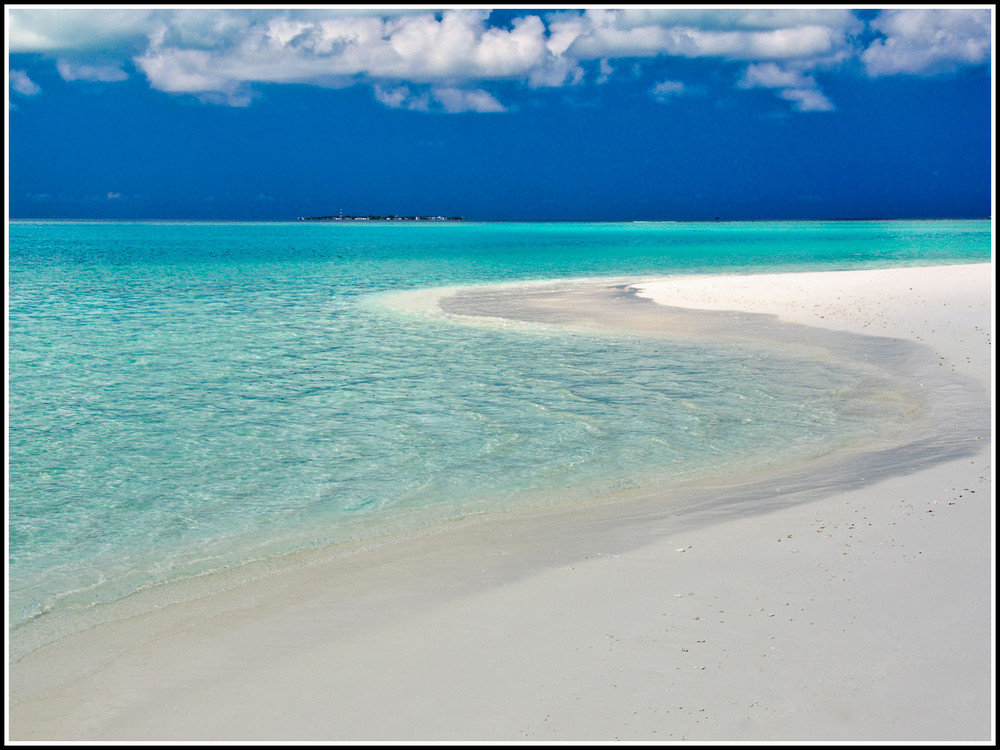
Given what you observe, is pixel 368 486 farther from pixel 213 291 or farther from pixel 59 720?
pixel 213 291

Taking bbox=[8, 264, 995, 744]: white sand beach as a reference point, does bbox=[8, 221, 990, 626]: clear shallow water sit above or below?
below

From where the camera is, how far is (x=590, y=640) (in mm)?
5445

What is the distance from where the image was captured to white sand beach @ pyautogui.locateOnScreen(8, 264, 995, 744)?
181 inches

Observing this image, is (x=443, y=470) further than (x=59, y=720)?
Yes

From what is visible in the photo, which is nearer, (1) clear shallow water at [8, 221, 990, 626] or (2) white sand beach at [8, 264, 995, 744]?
(2) white sand beach at [8, 264, 995, 744]

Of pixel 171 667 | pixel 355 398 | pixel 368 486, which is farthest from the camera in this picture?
pixel 355 398

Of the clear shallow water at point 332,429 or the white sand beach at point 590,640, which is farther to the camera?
the clear shallow water at point 332,429

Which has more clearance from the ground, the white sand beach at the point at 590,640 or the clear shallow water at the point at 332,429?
the white sand beach at the point at 590,640

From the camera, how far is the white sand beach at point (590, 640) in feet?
15.0

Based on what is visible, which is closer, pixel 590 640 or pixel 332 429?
pixel 590 640

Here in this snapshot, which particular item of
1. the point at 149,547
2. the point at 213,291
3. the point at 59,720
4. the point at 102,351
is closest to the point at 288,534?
the point at 149,547

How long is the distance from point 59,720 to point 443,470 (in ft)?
17.5

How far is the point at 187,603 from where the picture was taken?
6.42 metres

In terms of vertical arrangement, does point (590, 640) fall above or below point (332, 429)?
above
